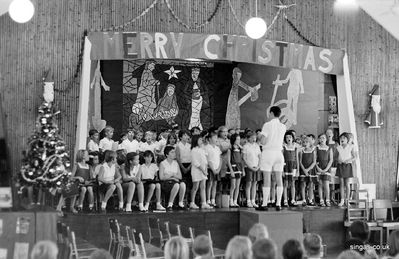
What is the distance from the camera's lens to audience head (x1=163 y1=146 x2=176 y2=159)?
11.4 meters

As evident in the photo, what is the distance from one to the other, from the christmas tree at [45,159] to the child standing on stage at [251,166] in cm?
406

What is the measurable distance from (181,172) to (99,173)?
1.62m

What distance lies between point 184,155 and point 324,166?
289cm

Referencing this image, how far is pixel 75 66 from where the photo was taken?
1191cm

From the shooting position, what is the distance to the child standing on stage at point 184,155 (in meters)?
11.6

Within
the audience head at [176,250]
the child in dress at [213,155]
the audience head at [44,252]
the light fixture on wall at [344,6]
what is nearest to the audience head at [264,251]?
the audience head at [176,250]

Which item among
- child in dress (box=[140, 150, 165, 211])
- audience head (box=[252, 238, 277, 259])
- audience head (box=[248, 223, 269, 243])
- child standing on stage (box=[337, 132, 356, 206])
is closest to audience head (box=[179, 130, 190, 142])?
child in dress (box=[140, 150, 165, 211])

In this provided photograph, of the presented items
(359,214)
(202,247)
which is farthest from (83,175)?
(202,247)

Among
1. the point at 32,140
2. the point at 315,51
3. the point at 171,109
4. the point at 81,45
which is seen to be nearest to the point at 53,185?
the point at 32,140

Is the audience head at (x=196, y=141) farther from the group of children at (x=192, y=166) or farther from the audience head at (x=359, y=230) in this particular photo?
the audience head at (x=359, y=230)

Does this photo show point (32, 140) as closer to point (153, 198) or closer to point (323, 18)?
point (153, 198)

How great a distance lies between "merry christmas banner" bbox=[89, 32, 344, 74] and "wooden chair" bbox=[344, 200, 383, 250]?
2948 millimetres

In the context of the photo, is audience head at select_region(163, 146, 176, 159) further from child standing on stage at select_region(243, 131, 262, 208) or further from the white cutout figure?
the white cutout figure

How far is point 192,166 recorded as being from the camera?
11.5 m
